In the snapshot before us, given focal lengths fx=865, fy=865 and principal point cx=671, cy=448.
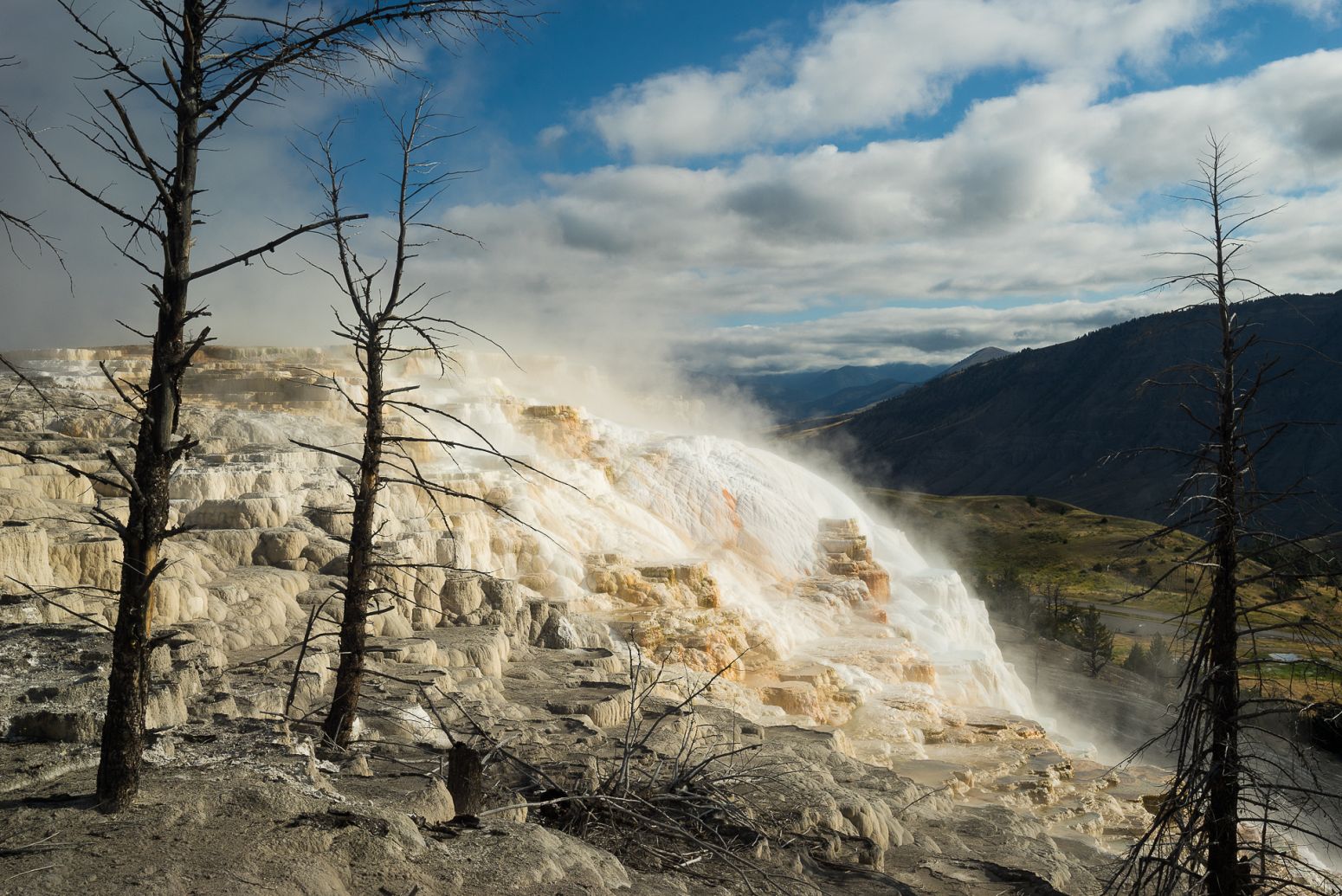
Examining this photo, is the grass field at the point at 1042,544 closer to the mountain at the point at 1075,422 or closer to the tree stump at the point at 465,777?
the mountain at the point at 1075,422

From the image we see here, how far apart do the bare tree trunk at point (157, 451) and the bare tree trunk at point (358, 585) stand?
104 inches

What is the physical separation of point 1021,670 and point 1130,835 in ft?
71.8

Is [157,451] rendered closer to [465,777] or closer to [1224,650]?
[465,777]

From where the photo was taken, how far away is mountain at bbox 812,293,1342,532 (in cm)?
11706

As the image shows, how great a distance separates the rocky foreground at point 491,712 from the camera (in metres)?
4.47

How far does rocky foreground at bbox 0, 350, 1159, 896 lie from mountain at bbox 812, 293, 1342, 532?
3927 inches

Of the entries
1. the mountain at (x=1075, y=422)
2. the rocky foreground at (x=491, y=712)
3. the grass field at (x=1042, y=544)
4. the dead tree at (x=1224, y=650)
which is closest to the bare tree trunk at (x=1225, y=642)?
the dead tree at (x=1224, y=650)

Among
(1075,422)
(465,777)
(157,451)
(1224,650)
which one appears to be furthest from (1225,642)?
(1075,422)

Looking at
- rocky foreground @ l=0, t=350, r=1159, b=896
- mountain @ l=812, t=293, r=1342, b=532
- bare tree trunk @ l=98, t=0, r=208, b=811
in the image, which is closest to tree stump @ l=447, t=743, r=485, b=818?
rocky foreground @ l=0, t=350, r=1159, b=896

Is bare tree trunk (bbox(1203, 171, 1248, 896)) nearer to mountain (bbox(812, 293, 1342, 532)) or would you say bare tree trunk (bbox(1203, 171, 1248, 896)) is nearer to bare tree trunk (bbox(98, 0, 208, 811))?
bare tree trunk (bbox(98, 0, 208, 811))

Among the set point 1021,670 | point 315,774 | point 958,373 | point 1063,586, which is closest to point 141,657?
point 315,774

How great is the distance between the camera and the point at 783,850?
6301 millimetres

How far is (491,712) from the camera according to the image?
9500 mm

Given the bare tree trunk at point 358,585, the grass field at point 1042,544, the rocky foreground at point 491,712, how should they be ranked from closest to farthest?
the rocky foreground at point 491,712
the bare tree trunk at point 358,585
the grass field at point 1042,544
